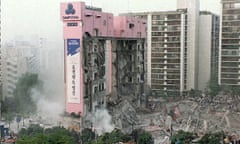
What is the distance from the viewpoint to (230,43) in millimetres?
20266

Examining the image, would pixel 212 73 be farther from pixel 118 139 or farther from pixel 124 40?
pixel 118 139

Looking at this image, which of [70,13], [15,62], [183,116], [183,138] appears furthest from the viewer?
[15,62]

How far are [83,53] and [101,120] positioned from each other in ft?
8.51

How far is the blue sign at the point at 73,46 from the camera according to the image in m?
13.4

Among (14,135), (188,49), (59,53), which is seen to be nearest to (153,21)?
(188,49)

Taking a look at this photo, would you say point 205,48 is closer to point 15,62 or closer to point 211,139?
point 15,62

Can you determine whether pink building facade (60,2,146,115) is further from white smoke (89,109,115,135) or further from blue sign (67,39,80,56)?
white smoke (89,109,115,135)

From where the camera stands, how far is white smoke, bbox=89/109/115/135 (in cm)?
1384

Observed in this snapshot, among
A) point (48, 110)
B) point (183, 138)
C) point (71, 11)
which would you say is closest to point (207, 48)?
point (48, 110)

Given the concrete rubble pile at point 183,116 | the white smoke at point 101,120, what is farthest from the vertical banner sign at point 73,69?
the concrete rubble pile at point 183,116

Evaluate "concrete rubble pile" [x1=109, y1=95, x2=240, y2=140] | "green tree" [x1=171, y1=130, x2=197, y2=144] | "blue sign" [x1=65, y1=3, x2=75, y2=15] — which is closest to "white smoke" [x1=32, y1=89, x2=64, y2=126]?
"concrete rubble pile" [x1=109, y1=95, x2=240, y2=140]

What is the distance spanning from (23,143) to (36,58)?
45.4ft

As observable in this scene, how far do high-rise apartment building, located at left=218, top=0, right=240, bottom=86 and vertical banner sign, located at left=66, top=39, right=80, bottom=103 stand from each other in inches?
379

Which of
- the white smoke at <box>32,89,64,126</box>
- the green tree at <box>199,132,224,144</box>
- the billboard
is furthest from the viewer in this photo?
the white smoke at <box>32,89,64,126</box>
